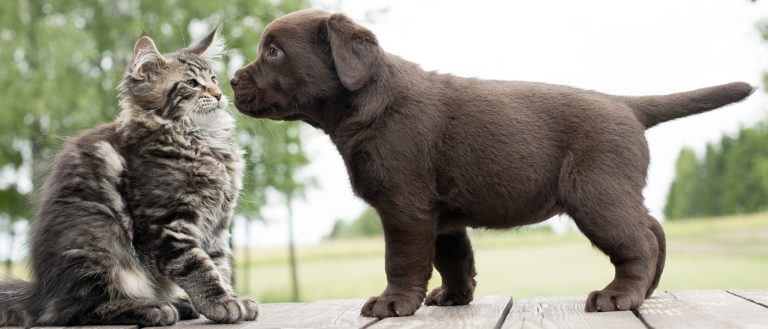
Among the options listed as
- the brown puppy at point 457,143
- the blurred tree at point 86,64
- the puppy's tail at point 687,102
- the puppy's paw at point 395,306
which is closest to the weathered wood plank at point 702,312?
the brown puppy at point 457,143

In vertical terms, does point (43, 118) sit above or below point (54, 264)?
above

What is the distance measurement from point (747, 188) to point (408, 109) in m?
18.7

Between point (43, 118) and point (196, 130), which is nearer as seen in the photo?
point (196, 130)

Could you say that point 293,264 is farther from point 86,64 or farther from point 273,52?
point 273,52

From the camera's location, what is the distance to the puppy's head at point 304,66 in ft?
9.53

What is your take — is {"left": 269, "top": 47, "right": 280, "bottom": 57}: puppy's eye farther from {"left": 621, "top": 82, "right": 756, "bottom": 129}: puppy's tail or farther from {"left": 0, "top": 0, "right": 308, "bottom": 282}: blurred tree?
{"left": 0, "top": 0, "right": 308, "bottom": 282}: blurred tree

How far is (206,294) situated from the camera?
3.02 m

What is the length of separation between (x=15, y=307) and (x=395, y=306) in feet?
6.28

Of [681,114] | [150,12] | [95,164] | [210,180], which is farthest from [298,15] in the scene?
[150,12]

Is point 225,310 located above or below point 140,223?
below

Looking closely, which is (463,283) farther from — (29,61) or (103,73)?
(29,61)

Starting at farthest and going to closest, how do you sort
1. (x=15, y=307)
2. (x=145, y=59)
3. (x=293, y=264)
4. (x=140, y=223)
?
(x=293, y=264), (x=145, y=59), (x=15, y=307), (x=140, y=223)

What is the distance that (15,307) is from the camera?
3238mm

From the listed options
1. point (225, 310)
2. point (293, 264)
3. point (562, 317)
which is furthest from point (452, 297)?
point (293, 264)
